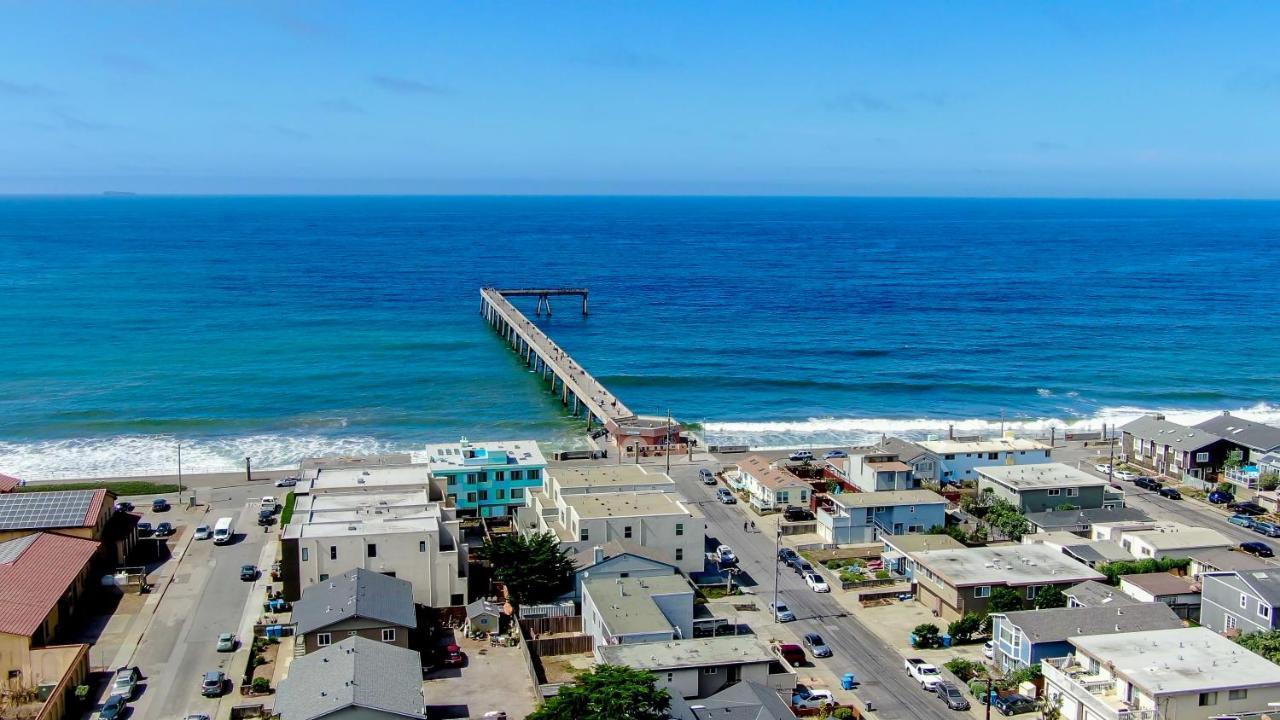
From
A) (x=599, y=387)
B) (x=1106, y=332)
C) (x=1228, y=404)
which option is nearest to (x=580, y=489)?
(x=599, y=387)

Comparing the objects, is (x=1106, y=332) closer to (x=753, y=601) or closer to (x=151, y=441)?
(x=753, y=601)

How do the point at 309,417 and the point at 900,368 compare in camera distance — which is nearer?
the point at 309,417

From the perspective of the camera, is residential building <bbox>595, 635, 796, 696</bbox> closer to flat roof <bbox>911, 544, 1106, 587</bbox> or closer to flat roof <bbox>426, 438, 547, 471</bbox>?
flat roof <bbox>911, 544, 1106, 587</bbox>

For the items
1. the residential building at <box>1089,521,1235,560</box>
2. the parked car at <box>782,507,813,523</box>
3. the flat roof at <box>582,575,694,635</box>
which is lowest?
the parked car at <box>782,507,813,523</box>

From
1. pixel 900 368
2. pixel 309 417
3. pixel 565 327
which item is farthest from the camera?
pixel 565 327

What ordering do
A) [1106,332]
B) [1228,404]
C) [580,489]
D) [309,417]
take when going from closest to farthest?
[580,489]
[309,417]
[1228,404]
[1106,332]

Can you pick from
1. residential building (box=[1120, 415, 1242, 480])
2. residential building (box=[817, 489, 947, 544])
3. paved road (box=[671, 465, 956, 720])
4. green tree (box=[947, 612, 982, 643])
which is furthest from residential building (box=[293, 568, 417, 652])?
residential building (box=[1120, 415, 1242, 480])

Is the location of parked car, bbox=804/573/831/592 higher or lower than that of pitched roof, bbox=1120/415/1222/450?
lower
